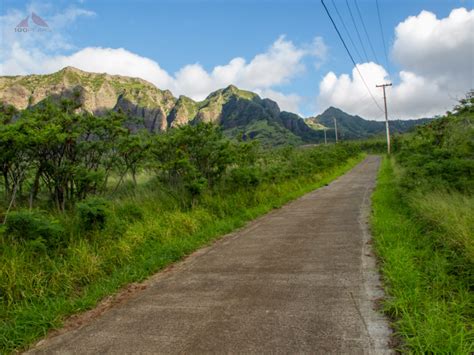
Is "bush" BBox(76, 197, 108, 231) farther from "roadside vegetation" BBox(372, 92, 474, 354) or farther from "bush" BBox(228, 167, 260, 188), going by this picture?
"bush" BBox(228, 167, 260, 188)

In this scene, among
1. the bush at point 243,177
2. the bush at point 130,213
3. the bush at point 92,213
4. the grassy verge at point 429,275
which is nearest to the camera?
the grassy verge at point 429,275

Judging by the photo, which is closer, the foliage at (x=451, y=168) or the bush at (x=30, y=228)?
the bush at (x=30, y=228)

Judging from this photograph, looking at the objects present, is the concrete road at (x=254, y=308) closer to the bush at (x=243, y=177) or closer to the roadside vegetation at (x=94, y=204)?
the roadside vegetation at (x=94, y=204)

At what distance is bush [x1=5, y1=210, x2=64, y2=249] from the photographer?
15.3ft

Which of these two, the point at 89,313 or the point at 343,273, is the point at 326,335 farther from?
the point at 89,313

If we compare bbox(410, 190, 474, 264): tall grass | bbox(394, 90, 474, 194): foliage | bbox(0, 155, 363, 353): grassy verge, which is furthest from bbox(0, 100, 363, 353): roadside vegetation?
bbox(394, 90, 474, 194): foliage

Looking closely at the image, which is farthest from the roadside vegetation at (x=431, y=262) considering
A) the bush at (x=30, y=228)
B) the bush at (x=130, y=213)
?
the bush at (x=130, y=213)

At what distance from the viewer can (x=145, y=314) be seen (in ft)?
→ 11.4

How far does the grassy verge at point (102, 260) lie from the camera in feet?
11.6

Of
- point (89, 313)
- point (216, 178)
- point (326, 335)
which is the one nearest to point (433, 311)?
point (326, 335)

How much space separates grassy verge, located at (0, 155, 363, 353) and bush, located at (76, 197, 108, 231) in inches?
7.1

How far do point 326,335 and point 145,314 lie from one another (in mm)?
1979

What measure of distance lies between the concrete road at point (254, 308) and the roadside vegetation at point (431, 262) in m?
0.24

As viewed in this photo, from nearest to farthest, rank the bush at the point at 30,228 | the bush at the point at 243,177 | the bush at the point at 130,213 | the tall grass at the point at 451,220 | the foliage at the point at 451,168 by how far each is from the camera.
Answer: the tall grass at the point at 451,220, the bush at the point at 30,228, the bush at the point at 130,213, the foliage at the point at 451,168, the bush at the point at 243,177
